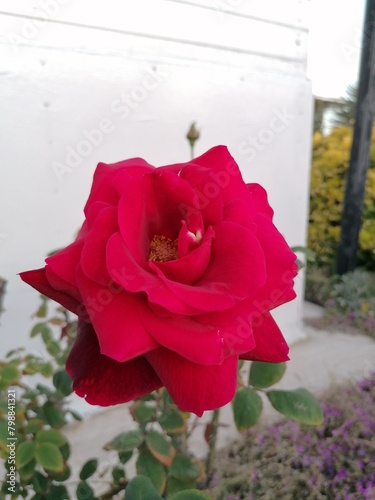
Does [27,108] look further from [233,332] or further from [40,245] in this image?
[233,332]

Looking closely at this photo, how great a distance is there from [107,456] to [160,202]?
1.82 meters

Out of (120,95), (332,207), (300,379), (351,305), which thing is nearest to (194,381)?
(120,95)

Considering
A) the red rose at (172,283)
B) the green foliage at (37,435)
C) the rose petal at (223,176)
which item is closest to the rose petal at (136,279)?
the red rose at (172,283)

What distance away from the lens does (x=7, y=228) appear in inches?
74.4

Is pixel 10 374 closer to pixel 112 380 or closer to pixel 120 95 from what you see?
pixel 112 380

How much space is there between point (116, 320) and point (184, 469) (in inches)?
22.8

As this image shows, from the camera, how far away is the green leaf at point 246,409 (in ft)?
2.54

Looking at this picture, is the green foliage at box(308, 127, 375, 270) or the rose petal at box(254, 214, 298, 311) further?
the green foliage at box(308, 127, 375, 270)

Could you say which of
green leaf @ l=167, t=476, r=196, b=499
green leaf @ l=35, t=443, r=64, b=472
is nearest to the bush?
green leaf @ l=167, t=476, r=196, b=499

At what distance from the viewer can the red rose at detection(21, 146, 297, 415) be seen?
1.16 ft

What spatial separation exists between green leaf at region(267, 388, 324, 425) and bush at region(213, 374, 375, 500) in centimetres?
67

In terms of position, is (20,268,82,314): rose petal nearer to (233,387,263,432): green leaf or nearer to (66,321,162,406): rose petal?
(66,321,162,406): rose petal

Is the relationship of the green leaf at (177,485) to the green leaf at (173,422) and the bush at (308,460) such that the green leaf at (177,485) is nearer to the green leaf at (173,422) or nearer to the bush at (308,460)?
the green leaf at (173,422)

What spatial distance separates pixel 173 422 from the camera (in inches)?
32.4
